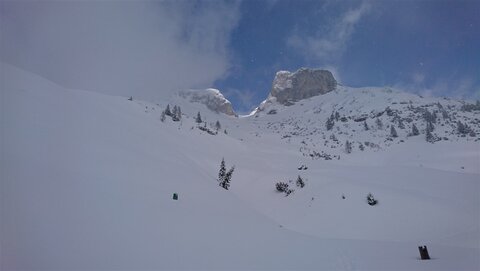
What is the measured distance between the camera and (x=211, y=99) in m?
153

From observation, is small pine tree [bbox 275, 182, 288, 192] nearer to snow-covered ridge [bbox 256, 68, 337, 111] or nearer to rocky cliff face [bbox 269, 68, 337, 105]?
snow-covered ridge [bbox 256, 68, 337, 111]

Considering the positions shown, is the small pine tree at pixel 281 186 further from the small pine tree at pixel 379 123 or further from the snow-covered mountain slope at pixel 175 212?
the small pine tree at pixel 379 123

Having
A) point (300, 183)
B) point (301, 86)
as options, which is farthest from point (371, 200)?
point (301, 86)

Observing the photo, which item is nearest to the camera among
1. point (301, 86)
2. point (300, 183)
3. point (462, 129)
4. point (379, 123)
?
point (300, 183)

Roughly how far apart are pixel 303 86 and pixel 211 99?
48069mm

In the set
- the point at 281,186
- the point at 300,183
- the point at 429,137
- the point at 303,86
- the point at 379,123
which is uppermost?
the point at 303,86

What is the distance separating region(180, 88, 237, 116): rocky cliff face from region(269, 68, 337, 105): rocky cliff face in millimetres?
24496

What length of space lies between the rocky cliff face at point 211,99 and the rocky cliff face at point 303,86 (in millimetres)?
24496

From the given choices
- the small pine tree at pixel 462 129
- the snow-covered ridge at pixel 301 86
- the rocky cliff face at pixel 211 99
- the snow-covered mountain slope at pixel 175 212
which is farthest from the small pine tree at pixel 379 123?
the rocky cliff face at pixel 211 99

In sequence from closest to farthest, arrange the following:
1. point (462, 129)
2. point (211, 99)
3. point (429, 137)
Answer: point (429, 137) → point (462, 129) → point (211, 99)

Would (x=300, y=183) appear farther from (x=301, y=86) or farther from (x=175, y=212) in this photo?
(x=301, y=86)

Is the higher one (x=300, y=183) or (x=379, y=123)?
(x=379, y=123)

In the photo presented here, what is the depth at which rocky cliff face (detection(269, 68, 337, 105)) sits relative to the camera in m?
136

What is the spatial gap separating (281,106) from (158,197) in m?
124
